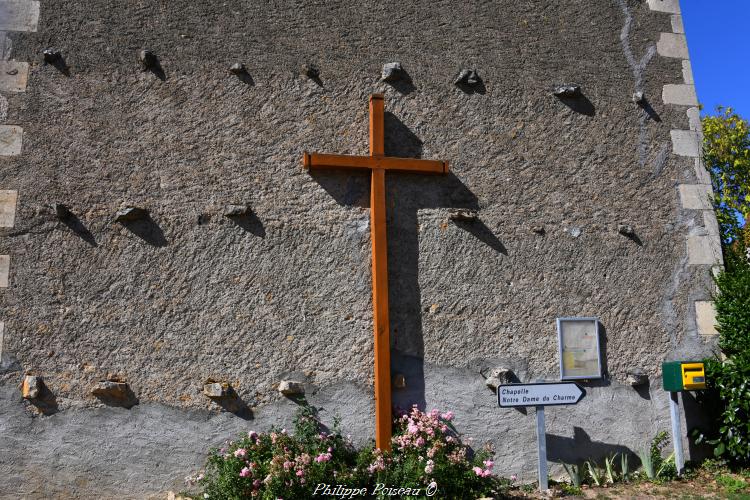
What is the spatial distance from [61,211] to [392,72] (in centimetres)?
285

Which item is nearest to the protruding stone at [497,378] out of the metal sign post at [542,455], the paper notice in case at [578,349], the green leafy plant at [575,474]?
the metal sign post at [542,455]

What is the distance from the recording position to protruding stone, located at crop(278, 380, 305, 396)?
14.9 feet

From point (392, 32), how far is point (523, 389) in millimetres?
3225

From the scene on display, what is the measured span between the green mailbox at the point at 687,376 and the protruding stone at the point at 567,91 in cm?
247

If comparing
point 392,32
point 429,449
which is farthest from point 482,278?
point 392,32

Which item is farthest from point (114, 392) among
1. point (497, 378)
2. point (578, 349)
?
point (578, 349)

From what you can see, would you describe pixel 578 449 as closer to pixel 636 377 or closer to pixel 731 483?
pixel 636 377

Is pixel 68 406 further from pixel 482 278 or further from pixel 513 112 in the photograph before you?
pixel 513 112

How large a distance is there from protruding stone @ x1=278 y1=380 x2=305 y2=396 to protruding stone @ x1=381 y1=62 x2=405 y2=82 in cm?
265

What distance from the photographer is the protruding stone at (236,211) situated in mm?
4750

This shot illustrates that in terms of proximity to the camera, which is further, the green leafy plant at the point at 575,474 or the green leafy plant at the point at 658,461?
the green leafy plant at the point at 658,461

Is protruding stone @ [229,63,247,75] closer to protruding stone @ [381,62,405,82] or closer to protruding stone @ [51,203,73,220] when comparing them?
protruding stone @ [381,62,405,82]

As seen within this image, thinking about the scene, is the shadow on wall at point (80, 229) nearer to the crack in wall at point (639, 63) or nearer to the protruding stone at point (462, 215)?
the protruding stone at point (462, 215)

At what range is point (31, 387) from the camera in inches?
168
